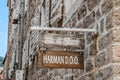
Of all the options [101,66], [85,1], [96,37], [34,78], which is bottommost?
[34,78]

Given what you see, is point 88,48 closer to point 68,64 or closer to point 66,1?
point 68,64

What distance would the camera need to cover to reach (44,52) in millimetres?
4945

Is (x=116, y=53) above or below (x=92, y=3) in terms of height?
below

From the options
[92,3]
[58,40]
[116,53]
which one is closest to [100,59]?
[116,53]

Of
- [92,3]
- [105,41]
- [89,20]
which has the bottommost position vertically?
[105,41]

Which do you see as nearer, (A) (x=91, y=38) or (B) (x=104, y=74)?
(B) (x=104, y=74)

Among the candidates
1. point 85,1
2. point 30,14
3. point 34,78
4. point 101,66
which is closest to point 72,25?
point 85,1

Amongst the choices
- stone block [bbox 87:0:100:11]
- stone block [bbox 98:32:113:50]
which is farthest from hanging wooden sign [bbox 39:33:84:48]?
stone block [bbox 87:0:100:11]

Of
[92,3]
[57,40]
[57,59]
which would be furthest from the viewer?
[92,3]

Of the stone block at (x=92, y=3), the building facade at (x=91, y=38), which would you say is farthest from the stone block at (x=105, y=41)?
the stone block at (x=92, y=3)

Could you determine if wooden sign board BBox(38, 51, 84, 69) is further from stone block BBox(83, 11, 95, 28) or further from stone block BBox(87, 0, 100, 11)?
stone block BBox(87, 0, 100, 11)

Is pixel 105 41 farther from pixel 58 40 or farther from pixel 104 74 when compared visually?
pixel 58 40

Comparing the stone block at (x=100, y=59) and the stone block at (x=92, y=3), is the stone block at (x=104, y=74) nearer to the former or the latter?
the stone block at (x=100, y=59)

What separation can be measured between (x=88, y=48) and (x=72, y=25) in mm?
1185
